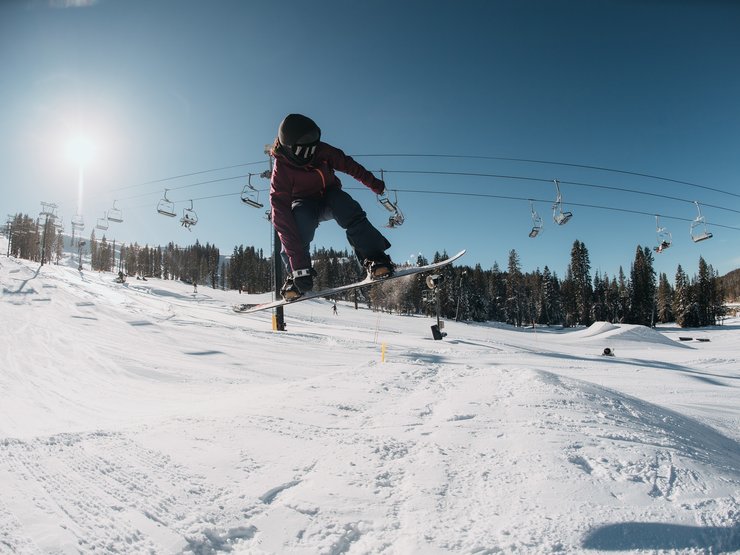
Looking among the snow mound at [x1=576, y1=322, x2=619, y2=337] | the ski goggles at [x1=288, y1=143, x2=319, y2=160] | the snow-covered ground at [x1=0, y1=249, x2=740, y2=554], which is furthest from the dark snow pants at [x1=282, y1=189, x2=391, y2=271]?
the snow mound at [x1=576, y1=322, x2=619, y2=337]

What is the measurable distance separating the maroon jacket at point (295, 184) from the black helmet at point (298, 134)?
0.26m

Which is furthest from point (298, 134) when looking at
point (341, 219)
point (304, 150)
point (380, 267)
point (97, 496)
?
point (97, 496)

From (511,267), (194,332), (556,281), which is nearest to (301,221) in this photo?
(194,332)

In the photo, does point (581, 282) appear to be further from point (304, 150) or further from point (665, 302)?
point (304, 150)

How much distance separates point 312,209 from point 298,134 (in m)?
0.86

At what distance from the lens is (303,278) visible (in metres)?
3.89

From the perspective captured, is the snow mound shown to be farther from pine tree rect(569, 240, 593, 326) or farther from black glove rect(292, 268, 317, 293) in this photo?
black glove rect(292, 268, 317, 293)

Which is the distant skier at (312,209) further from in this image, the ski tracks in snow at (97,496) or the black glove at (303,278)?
the ski tracks in snow at (97,496)

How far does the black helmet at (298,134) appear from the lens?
10.6 ft

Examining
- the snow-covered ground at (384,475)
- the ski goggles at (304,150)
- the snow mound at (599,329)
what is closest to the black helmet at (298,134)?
the ski goggles at (304,150)

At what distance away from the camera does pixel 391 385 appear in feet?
18.6

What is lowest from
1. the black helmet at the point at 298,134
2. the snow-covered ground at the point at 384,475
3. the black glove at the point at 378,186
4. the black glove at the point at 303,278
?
the snow-covered ground at the point at 384,475

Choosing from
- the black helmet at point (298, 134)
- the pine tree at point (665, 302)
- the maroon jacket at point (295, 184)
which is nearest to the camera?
the black helmet at point (298, 134)

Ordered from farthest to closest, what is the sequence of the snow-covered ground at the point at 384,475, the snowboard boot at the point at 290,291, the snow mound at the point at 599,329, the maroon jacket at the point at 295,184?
the snow mound at the point at 599,329 → the snowboard boot at the point at 290,291 → the maroon jacket at the point at 295,184 → the snow-covered ground at the point at 384,475
